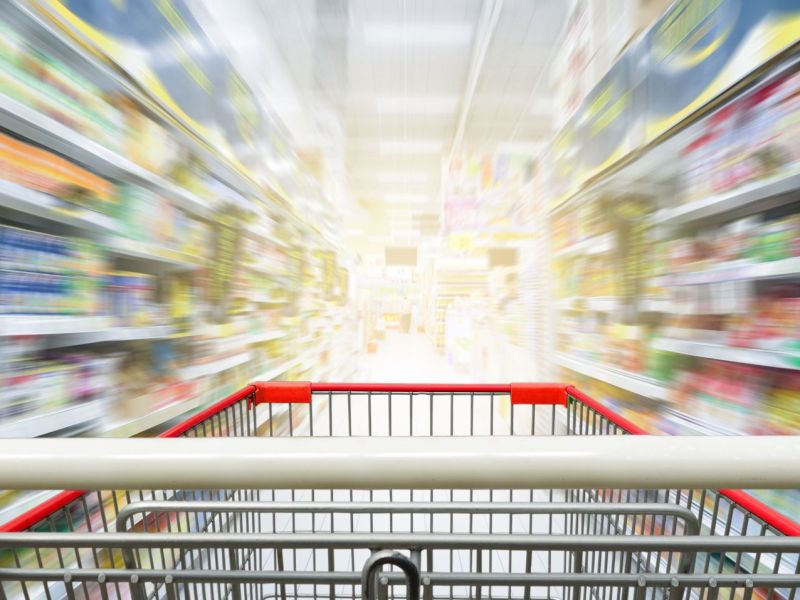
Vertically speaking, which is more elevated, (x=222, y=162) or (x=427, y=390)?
(x=222, y=162)

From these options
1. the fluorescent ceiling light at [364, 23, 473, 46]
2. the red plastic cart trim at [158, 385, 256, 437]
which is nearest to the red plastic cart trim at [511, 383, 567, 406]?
the red plastic cart trim at [158, 385, 256, 437]

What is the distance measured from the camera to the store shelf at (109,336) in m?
1.01

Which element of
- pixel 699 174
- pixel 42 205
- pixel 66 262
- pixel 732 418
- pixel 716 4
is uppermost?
pixel 716 4

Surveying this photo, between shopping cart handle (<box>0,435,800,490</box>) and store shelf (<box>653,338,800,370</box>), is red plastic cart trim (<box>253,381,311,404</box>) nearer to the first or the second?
shopping cart handle (<box>0,435,800,490</box>)

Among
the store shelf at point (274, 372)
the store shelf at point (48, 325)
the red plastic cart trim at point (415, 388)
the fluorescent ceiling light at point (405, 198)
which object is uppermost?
the fluorescent ceiling light at point (405, 198)

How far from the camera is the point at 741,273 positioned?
110 centimetres

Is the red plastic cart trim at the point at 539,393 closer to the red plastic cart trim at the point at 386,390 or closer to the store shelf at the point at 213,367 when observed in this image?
the red plastic cart trim at the point at 386,390

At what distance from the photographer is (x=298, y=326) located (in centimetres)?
322

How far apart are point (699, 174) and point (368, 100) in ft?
9.25

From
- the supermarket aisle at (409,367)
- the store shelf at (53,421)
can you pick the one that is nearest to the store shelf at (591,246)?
the store shelf at (53,421)

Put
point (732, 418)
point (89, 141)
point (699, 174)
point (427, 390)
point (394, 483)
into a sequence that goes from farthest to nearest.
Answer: point (427, 390) < point (699, 174) < point (732, 418) < point (89, 141) < point (394, 483)

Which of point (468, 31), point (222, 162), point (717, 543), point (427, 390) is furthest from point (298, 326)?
point (717, 543)

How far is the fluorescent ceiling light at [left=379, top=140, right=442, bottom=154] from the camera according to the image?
4.10 m

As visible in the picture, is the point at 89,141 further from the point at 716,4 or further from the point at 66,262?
the point at 716,4
